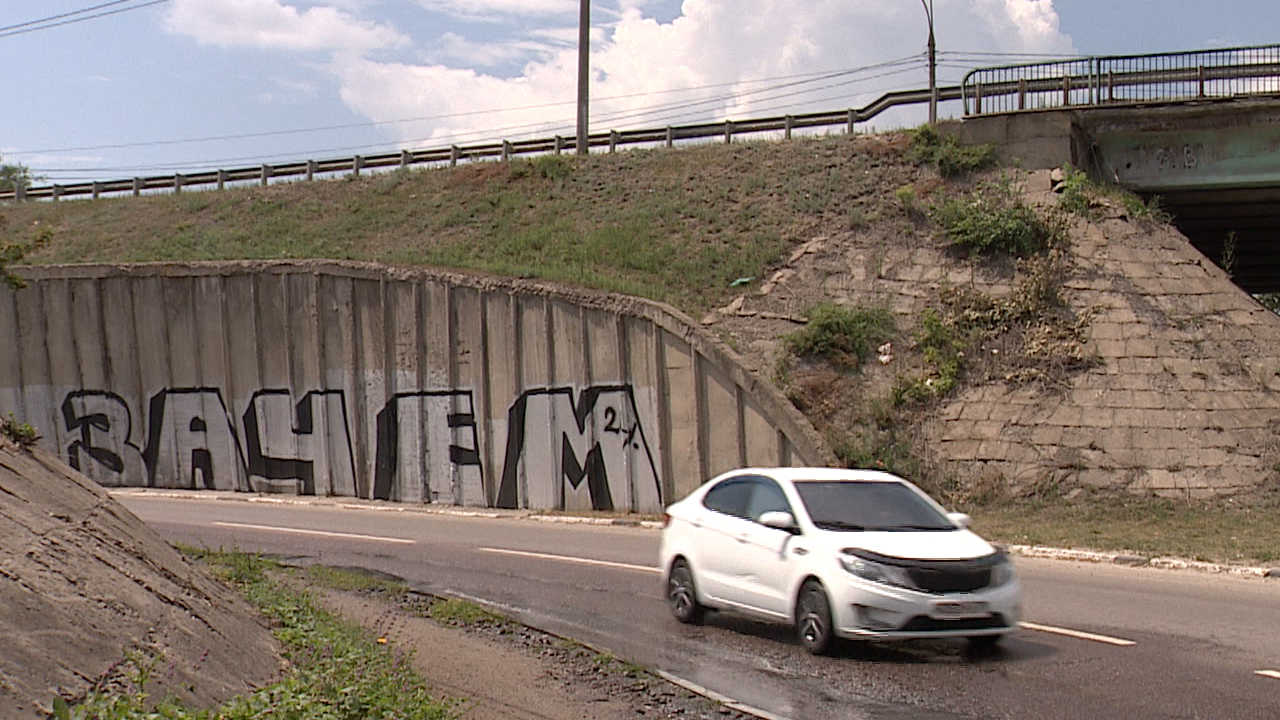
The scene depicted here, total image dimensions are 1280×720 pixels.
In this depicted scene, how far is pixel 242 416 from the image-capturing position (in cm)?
3109

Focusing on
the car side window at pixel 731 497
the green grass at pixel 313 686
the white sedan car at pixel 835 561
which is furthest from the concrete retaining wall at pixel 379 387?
the green grass at pixel 313 686

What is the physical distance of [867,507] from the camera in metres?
10.8

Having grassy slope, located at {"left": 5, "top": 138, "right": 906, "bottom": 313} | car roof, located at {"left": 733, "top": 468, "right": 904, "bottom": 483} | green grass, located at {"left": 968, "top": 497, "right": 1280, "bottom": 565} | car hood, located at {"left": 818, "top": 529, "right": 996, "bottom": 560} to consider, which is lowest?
green grass, located at {"left": 968, "top": 497, "right": 1280, "bottom": 565}

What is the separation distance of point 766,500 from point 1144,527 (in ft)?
30.9

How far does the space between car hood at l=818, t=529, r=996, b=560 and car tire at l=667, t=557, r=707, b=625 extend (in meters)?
1.78

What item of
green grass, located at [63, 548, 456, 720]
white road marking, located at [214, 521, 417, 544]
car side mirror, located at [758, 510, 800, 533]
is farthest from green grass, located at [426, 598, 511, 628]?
white road marking, located at [214, 521, 417, 544]

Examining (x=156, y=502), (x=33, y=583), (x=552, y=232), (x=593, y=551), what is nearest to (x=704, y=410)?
(x=593, y=551)

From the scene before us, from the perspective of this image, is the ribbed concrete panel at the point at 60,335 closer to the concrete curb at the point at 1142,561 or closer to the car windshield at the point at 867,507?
the concrete curb at the point at 1142,561

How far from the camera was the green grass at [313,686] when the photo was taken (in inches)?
221

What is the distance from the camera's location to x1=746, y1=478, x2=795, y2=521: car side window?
35.8ft

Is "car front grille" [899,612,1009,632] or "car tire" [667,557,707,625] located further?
"car tire" [667,557,707,625]

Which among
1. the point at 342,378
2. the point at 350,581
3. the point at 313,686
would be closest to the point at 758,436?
the point at 350,581

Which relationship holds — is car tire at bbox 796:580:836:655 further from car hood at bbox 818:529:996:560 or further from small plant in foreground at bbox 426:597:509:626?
small plant in foreground at bbox 426:597:509:626

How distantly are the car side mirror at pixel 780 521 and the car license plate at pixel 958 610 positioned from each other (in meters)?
1.40
